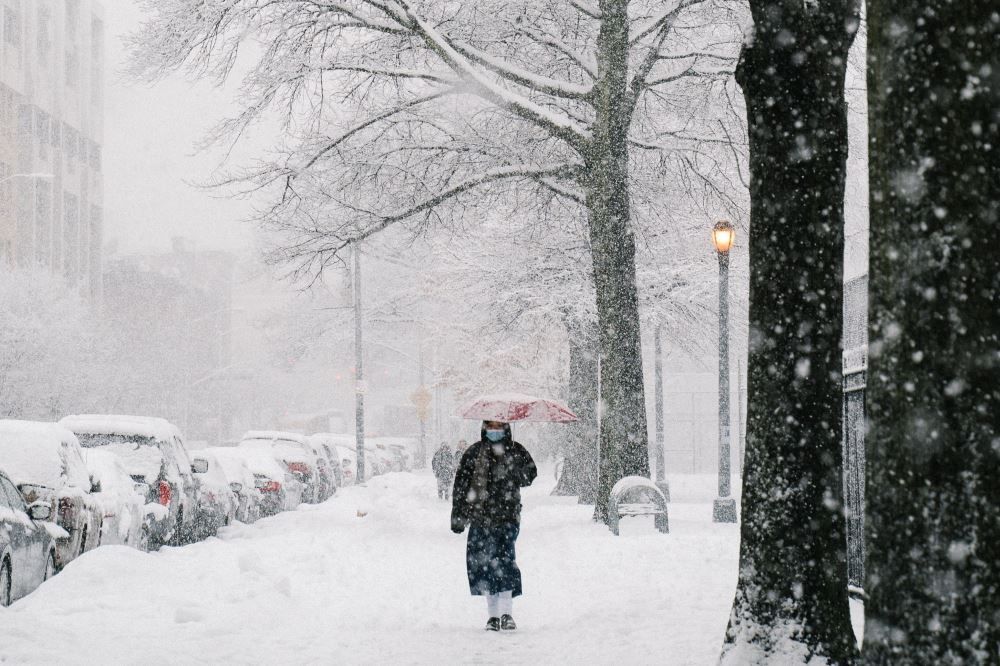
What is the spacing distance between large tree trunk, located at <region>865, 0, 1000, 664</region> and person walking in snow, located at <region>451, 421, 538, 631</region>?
5.51m

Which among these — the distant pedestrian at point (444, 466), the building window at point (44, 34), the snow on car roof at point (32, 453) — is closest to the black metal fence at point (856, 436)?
the snow on car roof at point (32, 453)

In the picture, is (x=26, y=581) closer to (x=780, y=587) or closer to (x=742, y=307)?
(x=780, y=587)

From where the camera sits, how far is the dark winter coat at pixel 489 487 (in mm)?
10188

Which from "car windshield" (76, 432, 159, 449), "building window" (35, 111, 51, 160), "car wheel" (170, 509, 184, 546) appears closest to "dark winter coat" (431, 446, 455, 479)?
"car wheel" (170, 509, 184, 546)

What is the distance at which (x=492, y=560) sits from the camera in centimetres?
1002

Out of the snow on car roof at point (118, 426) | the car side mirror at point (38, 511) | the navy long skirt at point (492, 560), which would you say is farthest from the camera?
the snow on car roof at point (118, 426)

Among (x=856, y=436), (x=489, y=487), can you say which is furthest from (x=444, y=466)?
(x=856, y=436)

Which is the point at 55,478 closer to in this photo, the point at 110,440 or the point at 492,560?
the point at 110,440

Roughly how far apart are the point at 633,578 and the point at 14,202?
192 ft

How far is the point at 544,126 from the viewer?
18.0 metres

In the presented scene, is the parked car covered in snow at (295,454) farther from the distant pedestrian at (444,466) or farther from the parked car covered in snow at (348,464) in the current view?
the parked car covered in snow at (348,464)

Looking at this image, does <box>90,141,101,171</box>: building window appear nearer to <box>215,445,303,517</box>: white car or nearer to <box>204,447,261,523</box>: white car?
<box>215,445,303,517</box>: white car

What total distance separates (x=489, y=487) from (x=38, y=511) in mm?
Result: 3997

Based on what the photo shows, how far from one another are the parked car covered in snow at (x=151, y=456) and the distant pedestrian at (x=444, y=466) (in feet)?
57.4
